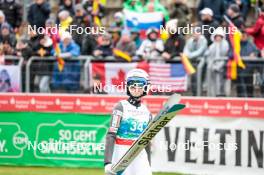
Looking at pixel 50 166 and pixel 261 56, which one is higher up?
pixel 261 56

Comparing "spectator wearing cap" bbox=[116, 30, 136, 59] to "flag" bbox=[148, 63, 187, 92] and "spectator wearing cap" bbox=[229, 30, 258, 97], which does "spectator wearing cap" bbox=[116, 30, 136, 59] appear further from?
"spectator wearing cap" bbox=[229, 30, 258, 97]

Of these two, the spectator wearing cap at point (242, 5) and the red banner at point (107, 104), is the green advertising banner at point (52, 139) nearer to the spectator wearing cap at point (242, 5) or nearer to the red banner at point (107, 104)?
the red banner at point (107, 104)

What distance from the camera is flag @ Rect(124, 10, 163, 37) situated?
65.2ft

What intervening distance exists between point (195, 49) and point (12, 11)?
262 inches

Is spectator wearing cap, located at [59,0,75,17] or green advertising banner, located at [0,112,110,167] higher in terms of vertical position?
spectator wearing cap, located at [59,0,75,17]

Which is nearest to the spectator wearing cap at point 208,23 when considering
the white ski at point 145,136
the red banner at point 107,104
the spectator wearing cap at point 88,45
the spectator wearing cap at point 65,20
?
the red banner at point 107,104

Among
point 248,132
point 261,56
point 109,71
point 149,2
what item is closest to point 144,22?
point 149,2

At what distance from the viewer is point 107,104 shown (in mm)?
17156

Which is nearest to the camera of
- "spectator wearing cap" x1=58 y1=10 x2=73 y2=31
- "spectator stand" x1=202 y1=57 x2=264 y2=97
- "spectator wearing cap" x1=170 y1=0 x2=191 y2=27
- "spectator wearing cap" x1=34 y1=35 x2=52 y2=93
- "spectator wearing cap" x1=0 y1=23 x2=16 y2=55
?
"spectator stand" x1=202 y1=57 x2=264 y2=97

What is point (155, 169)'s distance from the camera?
656 inches

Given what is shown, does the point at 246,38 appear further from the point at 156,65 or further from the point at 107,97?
the point at 107,97

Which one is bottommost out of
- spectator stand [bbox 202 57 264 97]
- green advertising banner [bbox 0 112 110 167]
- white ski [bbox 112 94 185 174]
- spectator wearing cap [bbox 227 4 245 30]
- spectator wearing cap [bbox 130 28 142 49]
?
green advertising banner [bbox 0 112 110 167]

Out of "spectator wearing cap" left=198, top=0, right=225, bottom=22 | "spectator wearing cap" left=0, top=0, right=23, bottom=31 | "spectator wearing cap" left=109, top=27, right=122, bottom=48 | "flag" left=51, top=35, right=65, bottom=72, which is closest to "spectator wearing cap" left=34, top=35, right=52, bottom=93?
"flag" left=51, top=35, right=65, bottom=72

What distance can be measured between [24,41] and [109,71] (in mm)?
2750
